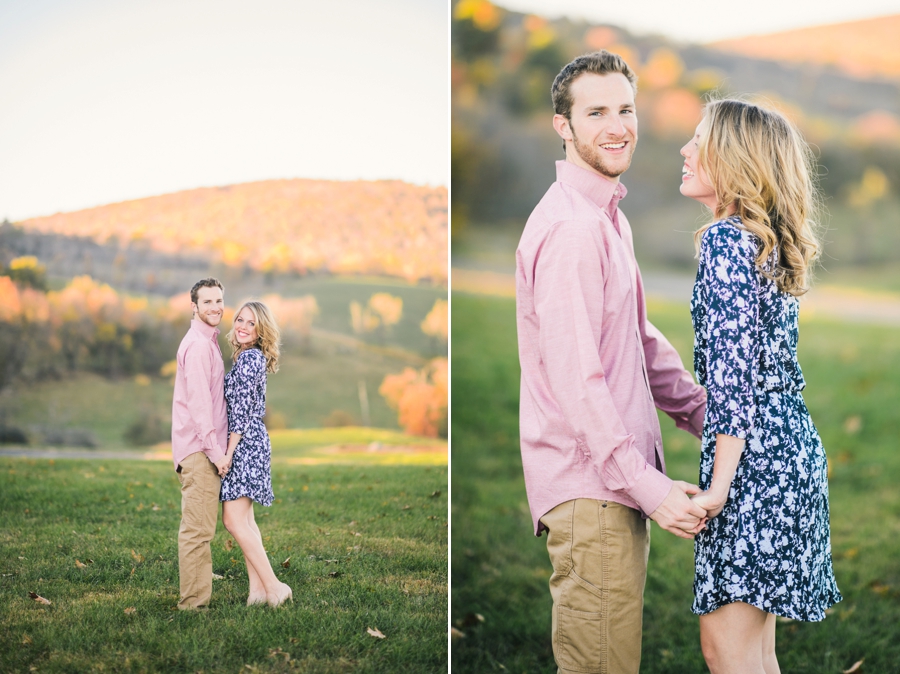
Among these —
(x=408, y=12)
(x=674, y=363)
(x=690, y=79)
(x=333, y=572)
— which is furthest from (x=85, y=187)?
(x=690, y=79)

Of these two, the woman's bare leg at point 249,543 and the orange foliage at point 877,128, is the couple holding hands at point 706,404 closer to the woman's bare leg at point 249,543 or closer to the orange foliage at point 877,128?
the woman's bare leg at point 249,543

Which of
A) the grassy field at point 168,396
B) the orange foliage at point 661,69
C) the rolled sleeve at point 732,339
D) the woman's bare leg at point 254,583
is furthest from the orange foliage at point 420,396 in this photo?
the orange foliage at point 661,69

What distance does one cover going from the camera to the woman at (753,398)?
2145 mm

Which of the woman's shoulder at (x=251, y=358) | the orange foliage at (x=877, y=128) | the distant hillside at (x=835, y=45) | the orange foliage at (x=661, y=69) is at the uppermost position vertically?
the distant hillside at (x=835, y=45)

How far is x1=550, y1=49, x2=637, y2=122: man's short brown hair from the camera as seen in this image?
A: 2416 mm

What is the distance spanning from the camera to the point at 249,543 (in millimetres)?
3006

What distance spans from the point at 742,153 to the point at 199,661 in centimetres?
231

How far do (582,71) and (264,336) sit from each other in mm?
1475

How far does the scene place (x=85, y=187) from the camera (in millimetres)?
3186

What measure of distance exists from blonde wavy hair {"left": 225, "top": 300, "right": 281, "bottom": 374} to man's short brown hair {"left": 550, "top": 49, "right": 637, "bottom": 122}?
132cm

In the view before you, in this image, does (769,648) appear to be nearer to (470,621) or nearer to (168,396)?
(470,621)

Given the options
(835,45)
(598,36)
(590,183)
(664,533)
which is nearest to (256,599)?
(590,183)

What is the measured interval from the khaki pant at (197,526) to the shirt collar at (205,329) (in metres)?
0.41

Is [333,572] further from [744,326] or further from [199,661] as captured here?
[744,326]
